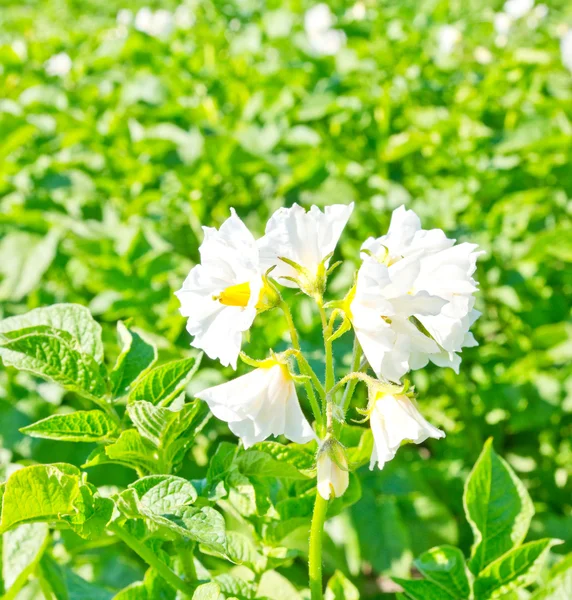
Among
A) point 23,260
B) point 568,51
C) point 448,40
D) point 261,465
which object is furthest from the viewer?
point 448,40

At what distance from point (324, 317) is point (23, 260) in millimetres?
1493

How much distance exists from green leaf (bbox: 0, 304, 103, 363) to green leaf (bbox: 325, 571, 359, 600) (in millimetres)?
420

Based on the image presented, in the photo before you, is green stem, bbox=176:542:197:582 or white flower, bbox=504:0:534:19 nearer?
green stem, bbox=176:542:197:582

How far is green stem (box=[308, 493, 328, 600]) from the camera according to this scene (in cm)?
85

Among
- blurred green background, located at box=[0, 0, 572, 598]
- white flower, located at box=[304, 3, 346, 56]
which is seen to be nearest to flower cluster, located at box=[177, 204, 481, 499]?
blurred green background, located at box=[0, 0, 572, 598]

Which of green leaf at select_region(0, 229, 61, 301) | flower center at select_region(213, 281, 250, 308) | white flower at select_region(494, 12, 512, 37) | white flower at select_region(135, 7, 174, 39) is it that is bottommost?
green leaf at select_region(0, 229, 61, 301)

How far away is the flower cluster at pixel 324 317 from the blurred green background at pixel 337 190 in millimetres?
811

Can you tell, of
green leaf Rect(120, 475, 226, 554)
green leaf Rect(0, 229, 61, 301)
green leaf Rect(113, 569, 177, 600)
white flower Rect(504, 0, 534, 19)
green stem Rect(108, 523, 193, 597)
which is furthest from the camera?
white flower Rect(504, 0, 534, 19)

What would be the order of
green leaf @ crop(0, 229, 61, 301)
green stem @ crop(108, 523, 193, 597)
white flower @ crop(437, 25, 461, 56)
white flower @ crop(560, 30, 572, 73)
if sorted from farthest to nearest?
white flower @ crop(437, 25, 461, 56) → white flower @ crop(560, 30, 572, 73) → green leaf @ crop(0, 229, 61, 301) → green stem @ crop(108, 523, 193, 597)

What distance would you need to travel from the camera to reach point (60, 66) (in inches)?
117

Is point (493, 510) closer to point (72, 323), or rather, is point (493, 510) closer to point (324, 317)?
point (324, 317)

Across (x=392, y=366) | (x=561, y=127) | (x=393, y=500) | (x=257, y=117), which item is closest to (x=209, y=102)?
(x=257, y=117)

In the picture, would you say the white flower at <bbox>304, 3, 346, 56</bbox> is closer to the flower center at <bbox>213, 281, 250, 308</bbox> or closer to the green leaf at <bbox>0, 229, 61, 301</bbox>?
the green leaf at <bbox>0, 229, 61, 301</bbox>

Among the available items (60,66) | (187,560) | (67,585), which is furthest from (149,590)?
(60,66)
